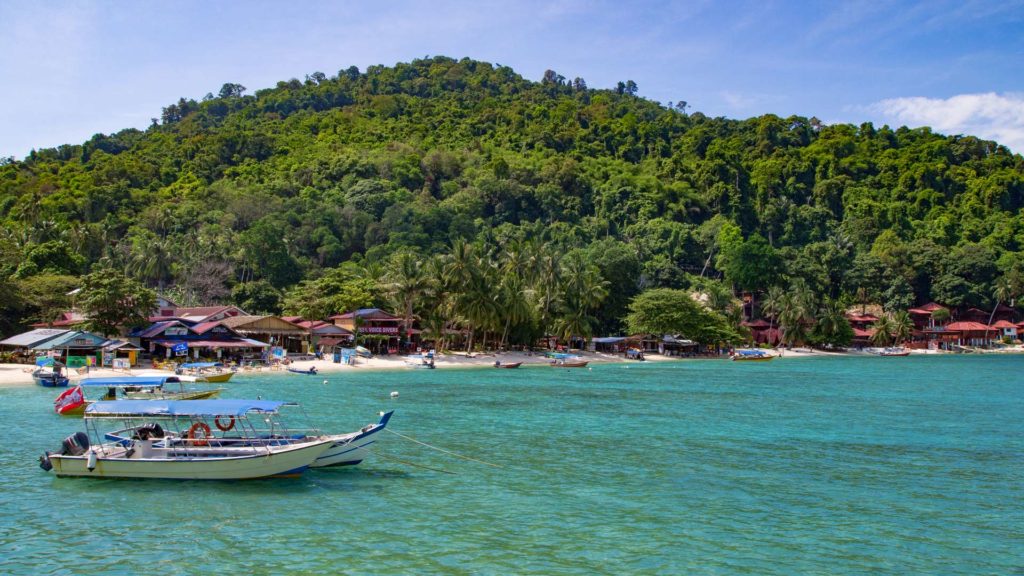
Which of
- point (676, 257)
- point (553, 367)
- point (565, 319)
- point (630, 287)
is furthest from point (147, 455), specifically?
point (676, 257)

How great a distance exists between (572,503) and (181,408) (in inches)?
453

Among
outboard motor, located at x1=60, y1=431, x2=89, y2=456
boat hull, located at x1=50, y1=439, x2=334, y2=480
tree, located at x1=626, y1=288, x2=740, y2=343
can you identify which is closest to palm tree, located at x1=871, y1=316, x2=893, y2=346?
tree, located at x1=626, y1=288, x2=740, y2=343

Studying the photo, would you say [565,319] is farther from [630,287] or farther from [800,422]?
[800,422]

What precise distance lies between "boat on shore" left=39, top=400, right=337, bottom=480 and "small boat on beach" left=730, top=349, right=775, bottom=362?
7302 centimetres

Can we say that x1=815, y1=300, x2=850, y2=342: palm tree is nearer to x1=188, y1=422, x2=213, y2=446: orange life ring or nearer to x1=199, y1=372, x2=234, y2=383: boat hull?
x1=199, y1=372, x2=234, y2=383: boat hull

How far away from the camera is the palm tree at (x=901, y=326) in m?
114

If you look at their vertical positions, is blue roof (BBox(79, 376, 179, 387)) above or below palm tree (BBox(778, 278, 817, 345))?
below

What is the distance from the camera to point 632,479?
913 inches

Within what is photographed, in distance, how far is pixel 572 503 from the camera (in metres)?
20.3

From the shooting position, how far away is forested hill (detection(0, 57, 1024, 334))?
10125cm

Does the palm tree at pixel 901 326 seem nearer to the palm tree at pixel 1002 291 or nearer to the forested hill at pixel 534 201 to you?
the forested hill at pixel 534 201

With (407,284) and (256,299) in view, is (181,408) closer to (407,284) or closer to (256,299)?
(407,284)

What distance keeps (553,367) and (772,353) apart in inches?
1528

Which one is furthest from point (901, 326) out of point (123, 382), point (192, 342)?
point (123, 382)
